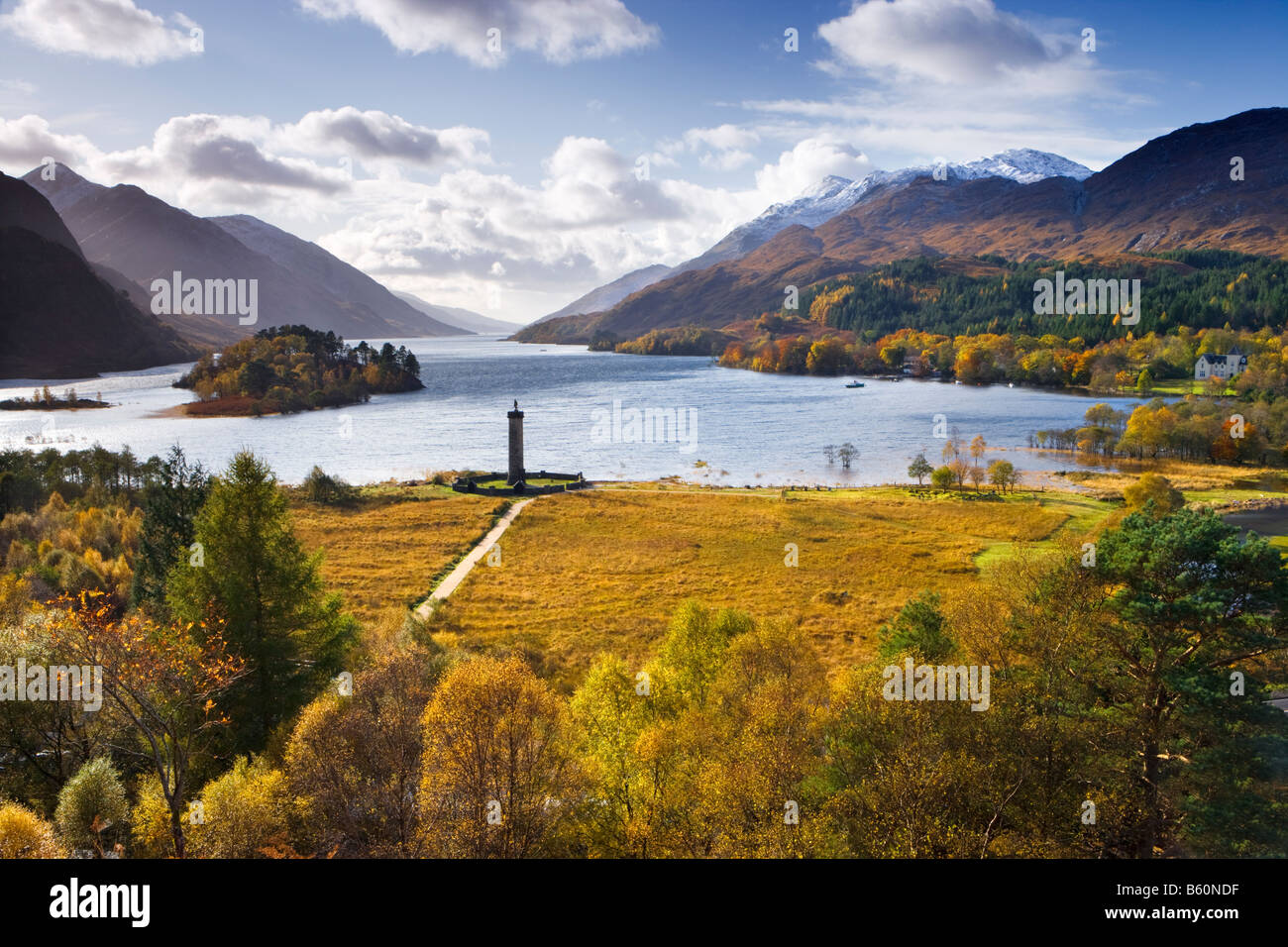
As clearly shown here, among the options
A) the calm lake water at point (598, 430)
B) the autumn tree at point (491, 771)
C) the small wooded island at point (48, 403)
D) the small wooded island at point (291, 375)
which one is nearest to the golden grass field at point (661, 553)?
the autumn tree at point (491, 771)

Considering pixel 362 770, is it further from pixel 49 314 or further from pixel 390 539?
pixel 49 314

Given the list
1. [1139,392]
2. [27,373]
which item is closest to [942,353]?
[1139,392]

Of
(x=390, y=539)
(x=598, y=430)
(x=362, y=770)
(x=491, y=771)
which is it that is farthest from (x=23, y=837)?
(x=598, y=430)

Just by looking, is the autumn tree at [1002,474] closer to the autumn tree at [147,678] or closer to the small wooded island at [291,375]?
the autumn tree at [147,678]

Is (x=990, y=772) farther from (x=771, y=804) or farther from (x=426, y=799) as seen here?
(x=426, y=799)

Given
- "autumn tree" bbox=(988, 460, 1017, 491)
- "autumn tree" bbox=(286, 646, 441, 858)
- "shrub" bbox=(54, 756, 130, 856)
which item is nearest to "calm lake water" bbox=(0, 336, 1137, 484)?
"autumn tree" bbox=(988, 460, 1017, 491)
